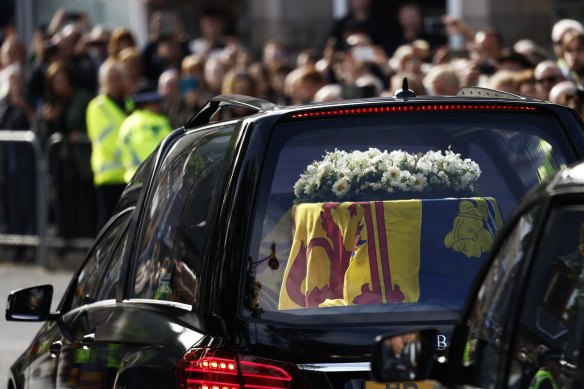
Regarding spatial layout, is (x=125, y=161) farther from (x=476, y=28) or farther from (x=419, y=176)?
(x=419, y=176)

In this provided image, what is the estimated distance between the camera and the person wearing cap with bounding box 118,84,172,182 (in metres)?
14.0

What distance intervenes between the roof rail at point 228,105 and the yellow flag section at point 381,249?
0.50m

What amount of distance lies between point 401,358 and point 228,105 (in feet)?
6.90

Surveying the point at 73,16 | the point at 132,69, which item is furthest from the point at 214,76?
the point at 73,16

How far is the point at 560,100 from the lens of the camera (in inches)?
405

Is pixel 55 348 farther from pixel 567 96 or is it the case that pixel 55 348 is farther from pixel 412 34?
pixel 412 34

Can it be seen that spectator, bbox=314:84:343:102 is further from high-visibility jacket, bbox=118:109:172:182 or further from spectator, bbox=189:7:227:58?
spectator, bbox=189:7:227:58

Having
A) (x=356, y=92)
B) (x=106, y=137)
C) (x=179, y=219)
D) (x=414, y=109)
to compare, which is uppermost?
(x=414, y=109)

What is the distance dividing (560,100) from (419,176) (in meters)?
5.16

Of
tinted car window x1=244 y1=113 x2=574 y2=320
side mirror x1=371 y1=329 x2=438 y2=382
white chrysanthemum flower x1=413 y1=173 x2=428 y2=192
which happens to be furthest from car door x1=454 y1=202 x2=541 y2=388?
white chrysanthemum flower x1=413 y1=173 x2=428 y2=192

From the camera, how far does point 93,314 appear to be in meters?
6.25

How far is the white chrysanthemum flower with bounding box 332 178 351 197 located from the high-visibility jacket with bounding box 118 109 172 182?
28.5 feet

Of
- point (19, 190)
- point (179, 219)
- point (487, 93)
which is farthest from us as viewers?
point (19, 190)

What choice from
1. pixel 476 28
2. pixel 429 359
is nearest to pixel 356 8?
pixel 476 28
